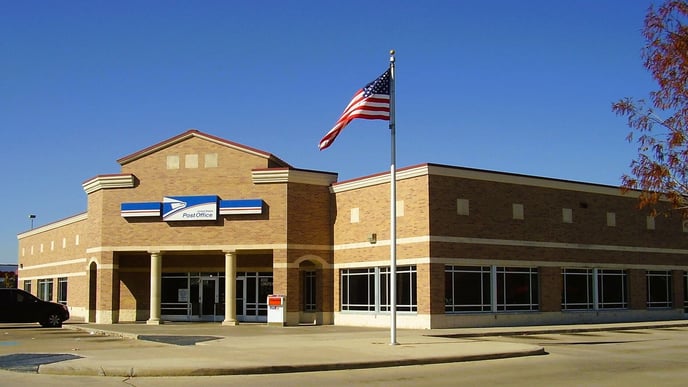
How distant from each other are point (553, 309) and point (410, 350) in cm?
1750

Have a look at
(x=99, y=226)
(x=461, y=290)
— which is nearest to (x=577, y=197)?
(x=461, y=290)

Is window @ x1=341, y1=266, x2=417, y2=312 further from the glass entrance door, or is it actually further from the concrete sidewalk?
the glass entrance door

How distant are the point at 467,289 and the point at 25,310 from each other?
2020cm

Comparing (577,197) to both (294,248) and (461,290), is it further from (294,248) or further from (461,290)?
(294,248)

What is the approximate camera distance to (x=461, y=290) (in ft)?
114

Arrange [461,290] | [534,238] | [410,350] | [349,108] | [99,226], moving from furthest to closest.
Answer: [99,226] → [534,238] → [461,290] → [349,108] → [410,350]

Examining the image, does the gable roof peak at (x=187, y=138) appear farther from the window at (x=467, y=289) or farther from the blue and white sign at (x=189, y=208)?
the window at (x=467, y=289)

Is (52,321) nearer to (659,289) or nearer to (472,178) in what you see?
(472,178)

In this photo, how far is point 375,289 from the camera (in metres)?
36.4

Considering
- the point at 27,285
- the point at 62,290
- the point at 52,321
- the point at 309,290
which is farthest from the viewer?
the point at 27,285

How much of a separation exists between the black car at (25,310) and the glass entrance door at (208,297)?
7.33 metres

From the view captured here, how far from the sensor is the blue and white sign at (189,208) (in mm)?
37656

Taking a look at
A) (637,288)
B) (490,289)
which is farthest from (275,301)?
(637,288)

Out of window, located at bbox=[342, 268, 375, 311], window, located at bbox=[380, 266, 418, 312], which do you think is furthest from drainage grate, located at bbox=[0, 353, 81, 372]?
window, located at bbox=[342, 268, 375, 311]
